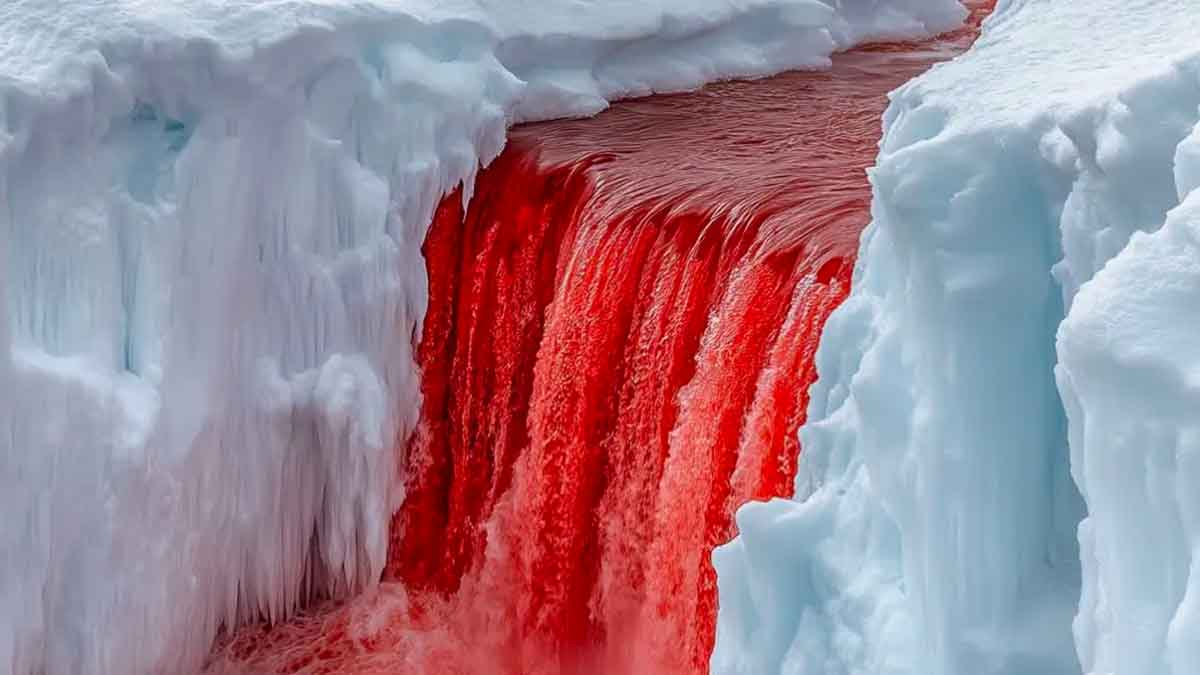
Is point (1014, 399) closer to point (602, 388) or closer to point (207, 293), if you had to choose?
point (602, 388)

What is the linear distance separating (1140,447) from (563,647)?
10.9 ft

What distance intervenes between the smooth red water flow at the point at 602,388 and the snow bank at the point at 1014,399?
112 centimetres

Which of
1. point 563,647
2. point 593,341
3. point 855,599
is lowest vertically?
point 563,647

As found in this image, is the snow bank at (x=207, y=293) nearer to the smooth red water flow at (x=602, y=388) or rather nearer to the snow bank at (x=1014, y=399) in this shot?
the smooth red water flow at (x=602, y=388)

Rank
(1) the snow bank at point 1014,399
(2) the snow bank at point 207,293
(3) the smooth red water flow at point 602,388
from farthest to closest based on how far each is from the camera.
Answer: (2) the snow bank at point 207,293 → (3) the smooth red water flow at point 602,388 → (1) the snow bank at point 1014,399

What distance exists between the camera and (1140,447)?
220cm

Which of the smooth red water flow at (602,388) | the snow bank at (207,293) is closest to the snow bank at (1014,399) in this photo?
the smooth red water flow at (602,388)

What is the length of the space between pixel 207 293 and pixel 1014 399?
117 inches

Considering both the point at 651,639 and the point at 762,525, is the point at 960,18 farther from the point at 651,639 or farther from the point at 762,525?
the point at 762,525

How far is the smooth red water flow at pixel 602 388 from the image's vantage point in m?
4.58

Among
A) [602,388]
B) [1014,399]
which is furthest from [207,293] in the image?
[1014,399]

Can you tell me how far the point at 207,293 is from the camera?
501 cm

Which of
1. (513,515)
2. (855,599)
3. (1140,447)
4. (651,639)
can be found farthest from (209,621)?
(1140,447)

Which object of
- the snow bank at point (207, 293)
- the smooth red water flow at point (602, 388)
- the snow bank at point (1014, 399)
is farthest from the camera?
the snow bank at point (207, 293)
